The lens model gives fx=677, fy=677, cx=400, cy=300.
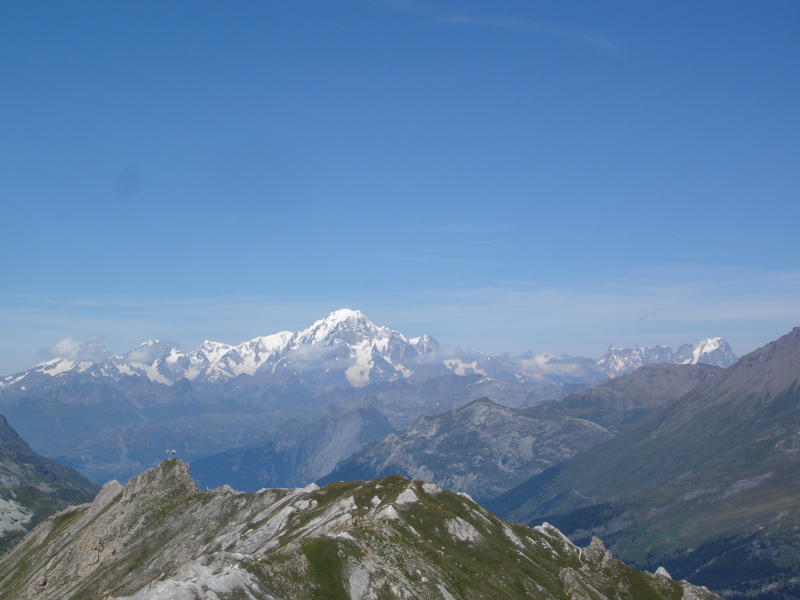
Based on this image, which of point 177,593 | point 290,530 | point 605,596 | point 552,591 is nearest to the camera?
point 177,593

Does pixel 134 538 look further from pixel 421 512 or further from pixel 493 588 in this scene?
pixel 493 588

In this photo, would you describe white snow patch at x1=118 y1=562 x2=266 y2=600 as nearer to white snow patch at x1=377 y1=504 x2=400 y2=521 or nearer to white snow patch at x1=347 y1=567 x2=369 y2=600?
white snow patch at x1=347 y1=567 x2=369 y2=600

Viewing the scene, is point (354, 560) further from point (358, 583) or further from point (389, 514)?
point (389, 514)

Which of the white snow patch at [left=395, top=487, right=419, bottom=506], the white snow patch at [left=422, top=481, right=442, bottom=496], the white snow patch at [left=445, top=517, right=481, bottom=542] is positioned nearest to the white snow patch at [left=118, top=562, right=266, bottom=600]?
the white snow patch at [left=395, top=487, right=419, bottom=506]

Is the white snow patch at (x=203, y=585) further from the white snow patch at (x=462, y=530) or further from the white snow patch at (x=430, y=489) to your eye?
the white snow patch at (x=430, y=489)

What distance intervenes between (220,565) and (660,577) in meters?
130

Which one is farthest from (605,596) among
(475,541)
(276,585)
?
(276,585)

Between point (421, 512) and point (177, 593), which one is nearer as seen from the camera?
point (177, 593)

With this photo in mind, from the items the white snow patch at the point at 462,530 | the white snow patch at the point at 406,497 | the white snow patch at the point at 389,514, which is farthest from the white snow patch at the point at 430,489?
the white snow patch at the point at 389,514

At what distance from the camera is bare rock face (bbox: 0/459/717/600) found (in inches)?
4734

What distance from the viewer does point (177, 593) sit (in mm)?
103562

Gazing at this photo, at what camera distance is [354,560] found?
13138cm

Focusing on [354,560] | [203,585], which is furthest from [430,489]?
[203,585]

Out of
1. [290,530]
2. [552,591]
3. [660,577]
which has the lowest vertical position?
[660,577]
